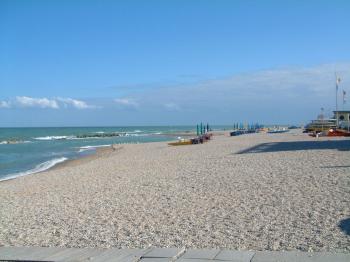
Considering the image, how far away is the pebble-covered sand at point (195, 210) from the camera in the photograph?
6438mm

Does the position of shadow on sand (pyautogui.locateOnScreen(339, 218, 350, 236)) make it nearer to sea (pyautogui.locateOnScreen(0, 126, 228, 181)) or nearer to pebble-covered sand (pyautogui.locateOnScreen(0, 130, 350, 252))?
pebble-covered sand (pyautogui.locateOnScreen(0, 130, 350, 252))

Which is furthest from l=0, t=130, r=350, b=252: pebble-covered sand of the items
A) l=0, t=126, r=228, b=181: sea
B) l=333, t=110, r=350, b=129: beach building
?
l=333, t=110, r=350, b=129: beach building

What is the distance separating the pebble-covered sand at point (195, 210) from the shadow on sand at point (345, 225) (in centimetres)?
1

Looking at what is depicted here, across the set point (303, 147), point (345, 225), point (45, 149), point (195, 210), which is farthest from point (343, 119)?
point (345, 225)

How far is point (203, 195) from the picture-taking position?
10336 millimetres

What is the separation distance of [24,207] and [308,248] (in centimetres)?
689

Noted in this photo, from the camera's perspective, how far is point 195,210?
8.65m

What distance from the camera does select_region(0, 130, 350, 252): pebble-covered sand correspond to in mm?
6438

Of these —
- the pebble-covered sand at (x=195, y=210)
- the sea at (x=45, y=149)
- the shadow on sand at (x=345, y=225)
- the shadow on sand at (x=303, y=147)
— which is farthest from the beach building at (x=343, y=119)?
the shadow on sand at (x=345, y=225)

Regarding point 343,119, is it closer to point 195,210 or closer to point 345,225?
point 195,210

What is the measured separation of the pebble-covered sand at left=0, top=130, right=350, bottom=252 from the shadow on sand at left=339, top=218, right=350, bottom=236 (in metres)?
0.01

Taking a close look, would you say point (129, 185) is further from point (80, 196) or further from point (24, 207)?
point (24, 207)

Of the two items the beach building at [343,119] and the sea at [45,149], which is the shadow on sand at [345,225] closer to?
the sea at [45,149]

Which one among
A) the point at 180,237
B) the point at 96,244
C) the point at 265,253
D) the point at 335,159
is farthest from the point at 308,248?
the point at 335,159
